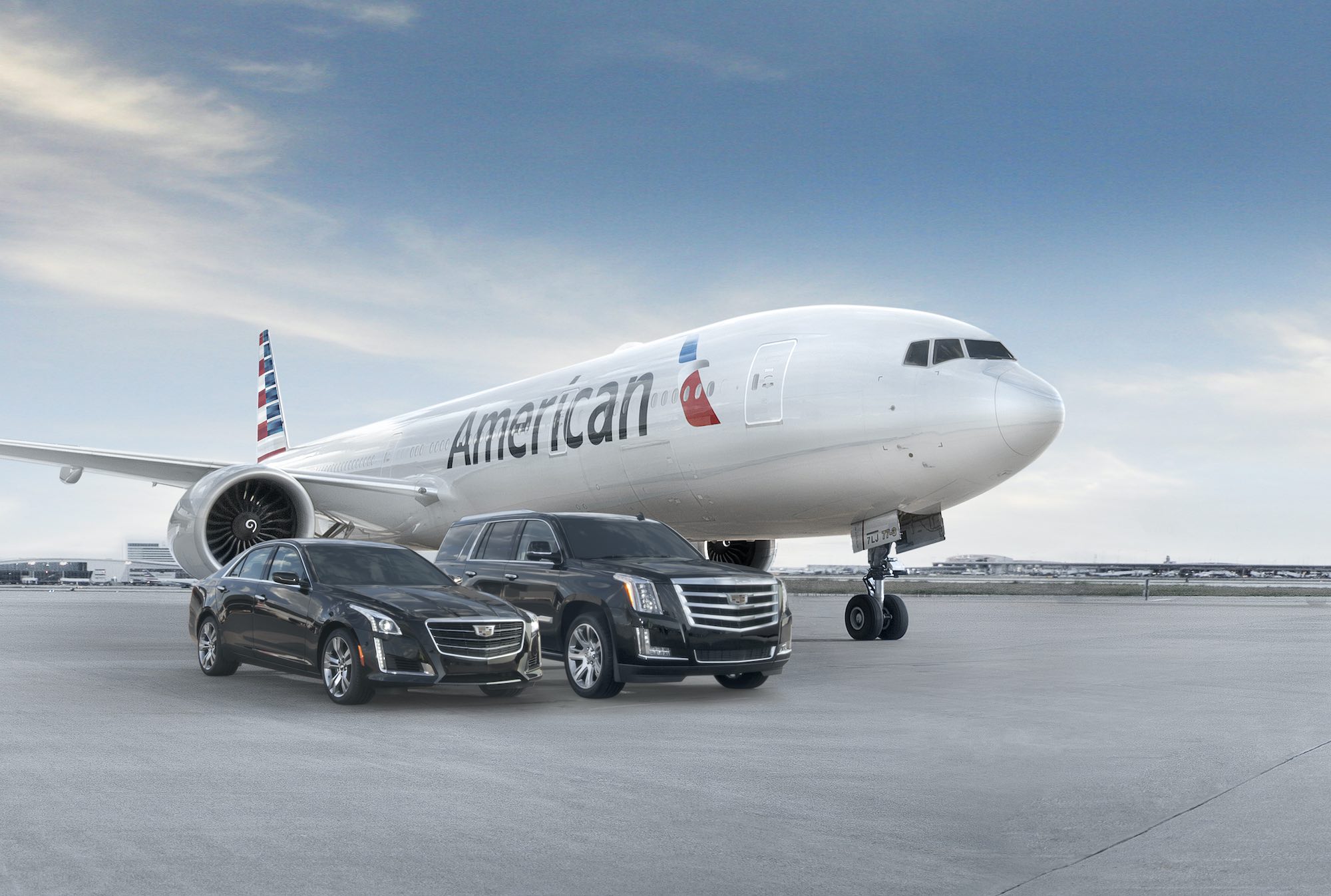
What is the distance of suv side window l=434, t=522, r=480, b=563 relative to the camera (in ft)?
42.7

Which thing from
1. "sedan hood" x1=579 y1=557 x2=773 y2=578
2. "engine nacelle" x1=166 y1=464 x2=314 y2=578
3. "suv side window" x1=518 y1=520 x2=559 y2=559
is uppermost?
"engine nacelle" x1=166 y1=464 x2=314 y2=578

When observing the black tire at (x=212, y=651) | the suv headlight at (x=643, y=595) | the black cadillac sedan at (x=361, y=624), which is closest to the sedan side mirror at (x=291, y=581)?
the black cadillac sedan at (x=361, y=624)

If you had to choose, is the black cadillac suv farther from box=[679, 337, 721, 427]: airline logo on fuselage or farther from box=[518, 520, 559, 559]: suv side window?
box=[679, 337, 721, 427]: airline logo on fuselage

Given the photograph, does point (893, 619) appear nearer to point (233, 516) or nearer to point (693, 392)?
point (693, 392)

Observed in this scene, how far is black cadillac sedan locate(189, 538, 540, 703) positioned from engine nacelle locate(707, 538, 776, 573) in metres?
10.4

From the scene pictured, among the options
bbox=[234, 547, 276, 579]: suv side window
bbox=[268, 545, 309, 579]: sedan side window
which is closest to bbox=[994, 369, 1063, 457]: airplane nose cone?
bbox=[268, 545, 309, 579]: sedan side window

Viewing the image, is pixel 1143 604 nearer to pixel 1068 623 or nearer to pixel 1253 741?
pixel 1068 623

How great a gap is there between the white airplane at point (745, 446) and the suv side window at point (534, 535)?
4395 millimetres

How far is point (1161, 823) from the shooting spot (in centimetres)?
550

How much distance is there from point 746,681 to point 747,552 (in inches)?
412

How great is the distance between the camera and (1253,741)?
7.98 meters

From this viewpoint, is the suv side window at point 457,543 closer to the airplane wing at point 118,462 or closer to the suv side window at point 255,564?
the suv side window at point 255,564

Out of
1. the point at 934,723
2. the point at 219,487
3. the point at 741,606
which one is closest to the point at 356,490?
the point at 219,487

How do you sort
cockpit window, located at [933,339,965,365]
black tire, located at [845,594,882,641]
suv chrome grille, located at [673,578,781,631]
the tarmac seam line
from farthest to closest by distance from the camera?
black tire, located at [845,594,882,641], cockpit window, located at [933,339,965,365], suv chrome grille, located at [673,578,781,631], the tarmac seam line
